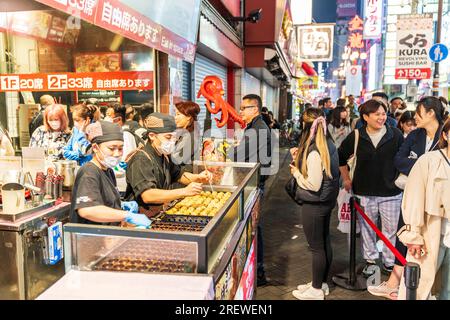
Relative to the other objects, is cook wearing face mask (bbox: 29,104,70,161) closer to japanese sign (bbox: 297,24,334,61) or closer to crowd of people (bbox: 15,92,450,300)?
crowd of people (bbox: 15,92,450,300)

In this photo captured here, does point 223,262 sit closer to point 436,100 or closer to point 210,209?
point 210,209

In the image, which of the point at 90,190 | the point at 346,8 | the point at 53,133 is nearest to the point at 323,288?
the point at 90,190

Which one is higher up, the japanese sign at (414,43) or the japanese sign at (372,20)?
the japanese sign at (372,20)

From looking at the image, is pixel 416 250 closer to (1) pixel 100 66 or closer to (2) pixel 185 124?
(2) pixel 185 124

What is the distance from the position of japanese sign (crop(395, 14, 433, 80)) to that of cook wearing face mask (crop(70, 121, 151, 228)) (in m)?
12.4

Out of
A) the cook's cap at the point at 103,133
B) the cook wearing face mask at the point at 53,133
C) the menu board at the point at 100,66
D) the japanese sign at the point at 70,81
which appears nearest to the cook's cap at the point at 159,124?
the cook's cap at the point at 103,133

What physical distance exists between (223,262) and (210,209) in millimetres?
1151

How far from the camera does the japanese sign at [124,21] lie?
12.1ft

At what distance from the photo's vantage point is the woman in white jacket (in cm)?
334

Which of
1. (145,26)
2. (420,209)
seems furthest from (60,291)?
(145,26)

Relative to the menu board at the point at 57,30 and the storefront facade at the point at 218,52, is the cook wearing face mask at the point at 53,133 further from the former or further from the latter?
the menu board at the point at 57,30

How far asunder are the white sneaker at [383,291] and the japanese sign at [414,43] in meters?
10.2

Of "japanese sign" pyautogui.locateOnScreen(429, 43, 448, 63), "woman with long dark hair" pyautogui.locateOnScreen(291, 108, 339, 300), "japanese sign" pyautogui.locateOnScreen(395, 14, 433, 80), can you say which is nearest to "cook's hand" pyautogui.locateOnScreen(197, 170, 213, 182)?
"woman with long dark hair" pyautogui.locateOnScreen(291, 108, 339, 300)

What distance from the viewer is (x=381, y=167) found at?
5.11 m
